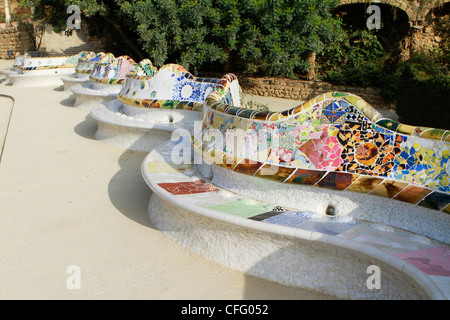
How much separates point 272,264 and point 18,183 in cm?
405

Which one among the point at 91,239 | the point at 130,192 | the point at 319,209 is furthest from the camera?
the point at 130,192

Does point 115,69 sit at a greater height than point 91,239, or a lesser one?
greater

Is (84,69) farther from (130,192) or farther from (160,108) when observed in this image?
(130,192)

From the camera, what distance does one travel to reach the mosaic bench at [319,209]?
3207 millimetres

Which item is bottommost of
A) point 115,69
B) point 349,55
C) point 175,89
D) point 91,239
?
point 91,239

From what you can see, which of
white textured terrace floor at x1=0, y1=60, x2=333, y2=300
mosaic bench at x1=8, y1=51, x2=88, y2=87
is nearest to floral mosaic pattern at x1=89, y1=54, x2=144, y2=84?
white textured terrace floor at x1=0, y1=60, x2=333, y2=300

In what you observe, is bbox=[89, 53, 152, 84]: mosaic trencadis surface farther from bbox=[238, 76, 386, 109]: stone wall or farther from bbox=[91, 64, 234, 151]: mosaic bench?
bbox=[238, 76, 386, 109]: stone wall

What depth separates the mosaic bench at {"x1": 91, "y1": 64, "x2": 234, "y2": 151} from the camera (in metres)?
7.25

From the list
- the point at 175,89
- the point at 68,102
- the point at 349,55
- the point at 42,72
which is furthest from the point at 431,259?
the point at 42,72

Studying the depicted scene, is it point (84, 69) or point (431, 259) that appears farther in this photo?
point (84, 69)

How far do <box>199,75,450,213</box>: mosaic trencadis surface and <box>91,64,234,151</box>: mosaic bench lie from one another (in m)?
3.04

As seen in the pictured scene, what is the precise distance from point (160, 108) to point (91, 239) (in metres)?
3.46

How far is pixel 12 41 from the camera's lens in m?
26.0

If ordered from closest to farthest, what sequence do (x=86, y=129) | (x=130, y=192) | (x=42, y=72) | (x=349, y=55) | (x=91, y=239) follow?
(x=91, y=239), (x=130, y=192), (x=86, y=129), (x=349, y=55), (x=42, y=72)
